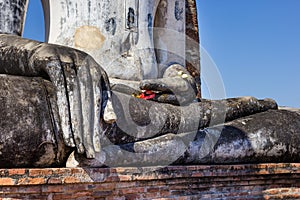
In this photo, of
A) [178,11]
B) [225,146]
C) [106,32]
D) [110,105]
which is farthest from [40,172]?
[178,11]

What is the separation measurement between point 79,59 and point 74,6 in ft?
6.10

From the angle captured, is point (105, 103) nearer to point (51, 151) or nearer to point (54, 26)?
point (51, 151)

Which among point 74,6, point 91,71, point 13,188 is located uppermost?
point 74,6

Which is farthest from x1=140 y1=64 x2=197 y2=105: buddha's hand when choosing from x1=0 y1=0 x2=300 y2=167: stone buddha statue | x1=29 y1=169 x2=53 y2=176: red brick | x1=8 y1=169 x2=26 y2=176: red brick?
x1=8 y1=169 x2=26 y2=176: red brick

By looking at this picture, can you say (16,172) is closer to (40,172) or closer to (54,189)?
(40,172)

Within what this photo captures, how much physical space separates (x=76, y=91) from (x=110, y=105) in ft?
0.73

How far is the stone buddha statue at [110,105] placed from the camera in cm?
277

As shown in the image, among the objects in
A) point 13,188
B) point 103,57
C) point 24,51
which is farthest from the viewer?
point 103,57

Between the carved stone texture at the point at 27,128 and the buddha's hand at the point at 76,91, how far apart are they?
9 centimetres

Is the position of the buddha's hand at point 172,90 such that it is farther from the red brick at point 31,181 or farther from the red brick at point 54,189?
the red brick at point 31,181

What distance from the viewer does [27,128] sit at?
272cm

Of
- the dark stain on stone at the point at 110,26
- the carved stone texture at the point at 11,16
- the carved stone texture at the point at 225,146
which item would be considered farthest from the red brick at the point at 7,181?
the dark stain on stone at the point at 110,26

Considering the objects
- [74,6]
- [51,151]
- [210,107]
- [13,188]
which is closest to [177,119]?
[210,107]

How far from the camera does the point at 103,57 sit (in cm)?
457
